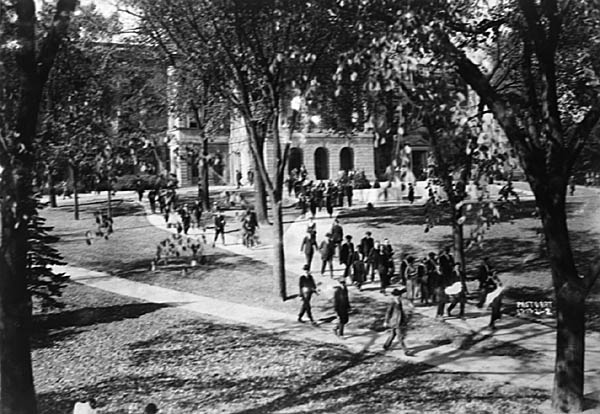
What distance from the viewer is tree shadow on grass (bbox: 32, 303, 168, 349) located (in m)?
14.7

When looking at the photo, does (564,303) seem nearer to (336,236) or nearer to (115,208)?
(336,236)

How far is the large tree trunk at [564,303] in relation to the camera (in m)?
9.76

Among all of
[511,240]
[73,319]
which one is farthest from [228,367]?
[511,240]

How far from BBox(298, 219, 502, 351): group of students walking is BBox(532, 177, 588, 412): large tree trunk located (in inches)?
152

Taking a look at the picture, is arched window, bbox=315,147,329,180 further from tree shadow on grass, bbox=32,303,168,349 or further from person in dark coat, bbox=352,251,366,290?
tree shadow on grass, bbox=32,303,168,349

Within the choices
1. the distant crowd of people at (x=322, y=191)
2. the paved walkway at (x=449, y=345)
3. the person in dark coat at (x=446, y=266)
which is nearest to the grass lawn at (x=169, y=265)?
the paved walkway at (x=449, y=345)

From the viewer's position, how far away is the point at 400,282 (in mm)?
19906

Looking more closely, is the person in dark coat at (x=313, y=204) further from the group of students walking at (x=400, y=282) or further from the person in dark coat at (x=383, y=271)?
the person in dark coat at (x=383, y=271)

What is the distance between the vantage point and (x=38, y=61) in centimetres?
820

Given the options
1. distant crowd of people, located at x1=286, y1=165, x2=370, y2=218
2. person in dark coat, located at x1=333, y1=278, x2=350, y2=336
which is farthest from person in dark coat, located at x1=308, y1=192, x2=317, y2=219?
person in dark coat, located at x1=333, y1=278, x2=350, y2=336

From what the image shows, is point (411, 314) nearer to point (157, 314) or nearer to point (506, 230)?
point (157, 314)

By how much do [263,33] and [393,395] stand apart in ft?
32.9

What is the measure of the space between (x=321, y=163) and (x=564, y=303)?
115ft

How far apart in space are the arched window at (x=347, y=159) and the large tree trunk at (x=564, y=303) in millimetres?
36226
